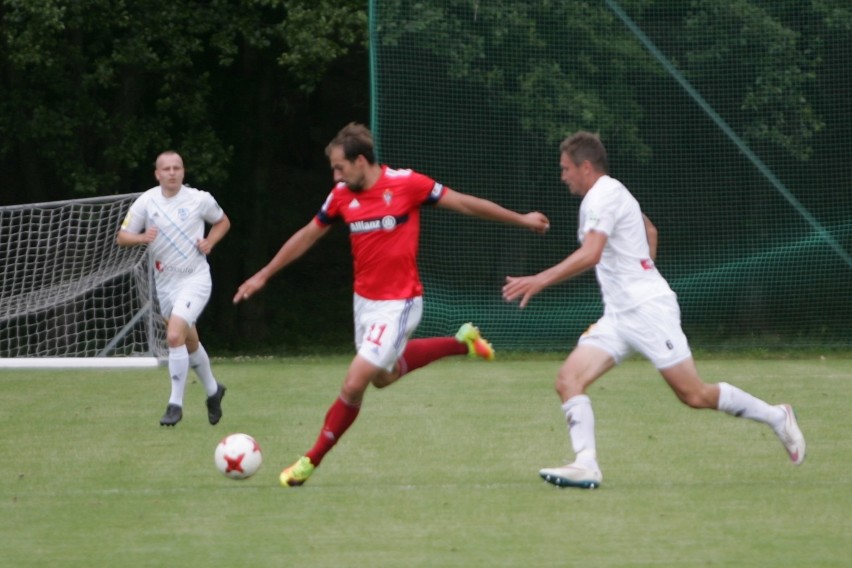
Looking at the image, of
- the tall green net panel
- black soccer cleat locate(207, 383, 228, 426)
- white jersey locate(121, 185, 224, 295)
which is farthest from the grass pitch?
the tall green net panel

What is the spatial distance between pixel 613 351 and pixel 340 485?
160 centimetres

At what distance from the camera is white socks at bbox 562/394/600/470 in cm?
729

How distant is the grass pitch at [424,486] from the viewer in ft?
19.4

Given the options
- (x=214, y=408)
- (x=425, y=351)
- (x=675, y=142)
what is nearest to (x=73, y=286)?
(x=214, y=408)

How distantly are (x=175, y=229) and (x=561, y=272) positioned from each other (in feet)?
15.1

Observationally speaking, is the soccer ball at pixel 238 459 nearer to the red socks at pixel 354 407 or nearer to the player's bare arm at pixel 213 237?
the red socks at pixel 354 407

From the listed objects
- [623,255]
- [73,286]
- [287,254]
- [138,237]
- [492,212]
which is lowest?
[73,286]

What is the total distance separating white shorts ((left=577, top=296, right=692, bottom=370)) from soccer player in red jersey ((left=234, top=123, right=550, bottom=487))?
648mm

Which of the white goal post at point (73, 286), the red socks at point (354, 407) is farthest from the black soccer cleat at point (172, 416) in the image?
the white goal post at point (73, 286)

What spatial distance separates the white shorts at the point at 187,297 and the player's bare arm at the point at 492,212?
328 centimetres

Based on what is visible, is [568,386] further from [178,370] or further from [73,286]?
[73,286]

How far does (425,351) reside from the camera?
838 cm

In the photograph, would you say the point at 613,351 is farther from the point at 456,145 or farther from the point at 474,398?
the point at 456,145

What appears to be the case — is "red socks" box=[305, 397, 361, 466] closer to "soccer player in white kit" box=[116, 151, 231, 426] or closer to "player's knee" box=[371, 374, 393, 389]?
"player's knee" box=[371, 374, 393, 389]
